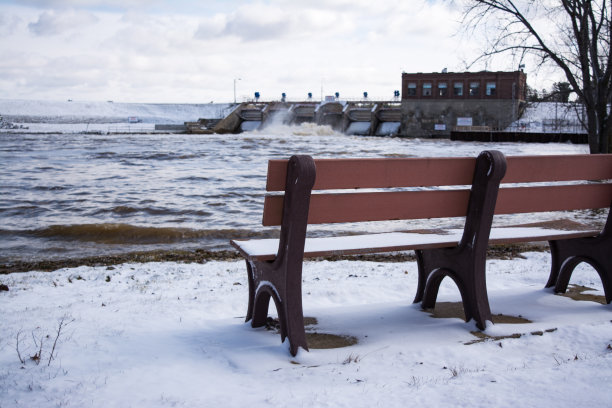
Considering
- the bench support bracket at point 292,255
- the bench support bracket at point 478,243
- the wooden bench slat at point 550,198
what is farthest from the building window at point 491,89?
the bench support bracket at point 292,255

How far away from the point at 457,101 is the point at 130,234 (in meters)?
66.0

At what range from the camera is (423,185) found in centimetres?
361

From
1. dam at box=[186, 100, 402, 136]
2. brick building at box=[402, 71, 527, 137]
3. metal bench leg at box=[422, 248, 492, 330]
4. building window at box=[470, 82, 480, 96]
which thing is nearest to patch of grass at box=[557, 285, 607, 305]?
metal bench leg at box=[422, 248, 492, 330]

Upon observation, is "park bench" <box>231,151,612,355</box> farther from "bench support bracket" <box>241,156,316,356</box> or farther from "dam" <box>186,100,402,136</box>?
"dam" <box>186,100,402,136</box>

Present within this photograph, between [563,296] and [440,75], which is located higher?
[440,75]

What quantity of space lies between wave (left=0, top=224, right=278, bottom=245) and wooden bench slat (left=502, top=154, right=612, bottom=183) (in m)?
5.71

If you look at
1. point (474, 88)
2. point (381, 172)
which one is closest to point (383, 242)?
point (381, 172)

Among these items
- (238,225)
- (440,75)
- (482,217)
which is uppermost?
(440,75)

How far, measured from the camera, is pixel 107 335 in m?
3.48

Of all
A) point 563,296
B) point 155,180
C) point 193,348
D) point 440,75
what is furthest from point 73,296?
point 440,75

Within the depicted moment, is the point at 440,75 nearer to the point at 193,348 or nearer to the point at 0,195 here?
the point at 0,195

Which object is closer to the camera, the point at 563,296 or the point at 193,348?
the point at 193,348

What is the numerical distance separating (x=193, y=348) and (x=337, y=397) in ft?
3.48

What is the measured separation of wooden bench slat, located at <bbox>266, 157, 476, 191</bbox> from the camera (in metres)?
3.21
